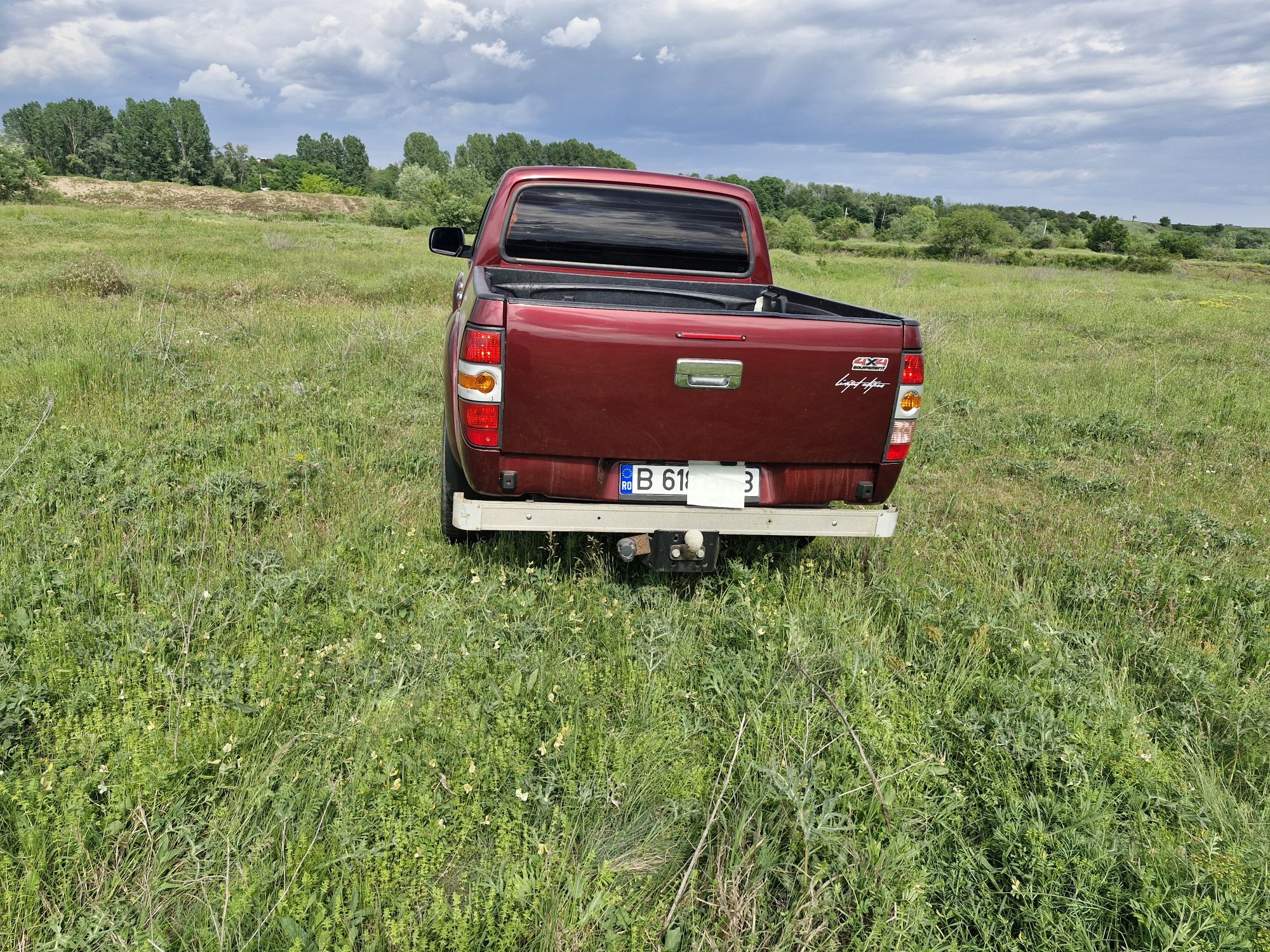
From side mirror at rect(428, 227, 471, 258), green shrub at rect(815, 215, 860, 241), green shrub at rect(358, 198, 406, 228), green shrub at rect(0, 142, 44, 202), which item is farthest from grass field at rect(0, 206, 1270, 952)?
green shrub at rect(815, 215, 860, 241)

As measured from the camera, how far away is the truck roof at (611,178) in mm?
4422

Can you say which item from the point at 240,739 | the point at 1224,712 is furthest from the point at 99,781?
the point at 1224,712

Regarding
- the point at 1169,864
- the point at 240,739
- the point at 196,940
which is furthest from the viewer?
the point at 240,739

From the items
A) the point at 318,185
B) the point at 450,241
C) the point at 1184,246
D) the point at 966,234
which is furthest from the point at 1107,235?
the point at 318,185

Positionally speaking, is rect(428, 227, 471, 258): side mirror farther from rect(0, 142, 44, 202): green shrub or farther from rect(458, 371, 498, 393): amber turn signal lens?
rect(0, 142, 44, 202): green shrub

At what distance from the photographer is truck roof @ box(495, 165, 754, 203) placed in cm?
442

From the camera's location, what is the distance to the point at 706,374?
2.99 meters

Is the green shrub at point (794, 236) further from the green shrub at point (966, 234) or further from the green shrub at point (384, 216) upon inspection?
the green shrub at point (384, 216)

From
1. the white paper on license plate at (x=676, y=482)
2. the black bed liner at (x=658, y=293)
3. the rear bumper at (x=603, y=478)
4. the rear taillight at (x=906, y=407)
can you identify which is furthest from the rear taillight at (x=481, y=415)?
the rear taillight at (x=906, y=407)

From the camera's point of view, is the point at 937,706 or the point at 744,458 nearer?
the point at 937,706

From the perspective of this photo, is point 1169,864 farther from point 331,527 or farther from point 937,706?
point 331,527

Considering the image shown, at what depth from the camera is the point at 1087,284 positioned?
25.9 m

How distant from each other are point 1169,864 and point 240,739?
284 cm

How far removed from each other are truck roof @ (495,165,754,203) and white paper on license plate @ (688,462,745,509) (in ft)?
7.12
